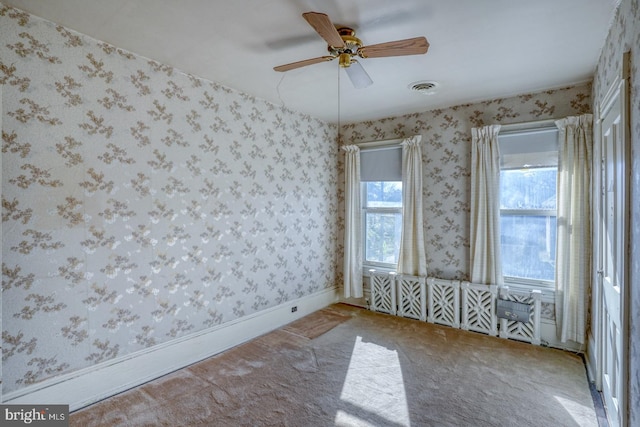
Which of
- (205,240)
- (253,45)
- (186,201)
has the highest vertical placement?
(253,45)

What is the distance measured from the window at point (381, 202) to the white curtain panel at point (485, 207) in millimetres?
895

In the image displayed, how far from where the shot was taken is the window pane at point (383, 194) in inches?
164

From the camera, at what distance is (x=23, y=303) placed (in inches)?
77.6

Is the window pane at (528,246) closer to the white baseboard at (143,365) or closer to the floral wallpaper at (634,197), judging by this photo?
the floral wallpaper at (634,197)

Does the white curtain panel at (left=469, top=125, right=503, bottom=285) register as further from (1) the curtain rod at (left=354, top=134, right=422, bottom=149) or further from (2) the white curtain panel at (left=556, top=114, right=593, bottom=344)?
(1) the curtain rod at (left=354, top=134, right=422, bottom=149)

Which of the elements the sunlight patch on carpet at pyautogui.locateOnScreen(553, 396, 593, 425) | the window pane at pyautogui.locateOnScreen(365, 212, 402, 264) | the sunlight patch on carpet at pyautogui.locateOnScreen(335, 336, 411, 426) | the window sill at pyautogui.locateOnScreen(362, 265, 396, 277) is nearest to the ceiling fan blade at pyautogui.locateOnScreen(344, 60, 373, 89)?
the window pane at pyautogui.locateOnScreen(365, 212, 402, 264)

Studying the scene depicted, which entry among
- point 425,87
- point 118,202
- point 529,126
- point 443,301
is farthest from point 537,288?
point 118,202

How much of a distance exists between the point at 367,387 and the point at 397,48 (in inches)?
93.1

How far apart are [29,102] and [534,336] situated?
447 cm

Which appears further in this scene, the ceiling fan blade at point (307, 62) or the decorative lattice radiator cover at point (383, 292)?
the decorative lattice radiator cover at point (383, 292)

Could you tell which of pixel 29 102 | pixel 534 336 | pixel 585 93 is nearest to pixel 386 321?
A: pixel 534 336

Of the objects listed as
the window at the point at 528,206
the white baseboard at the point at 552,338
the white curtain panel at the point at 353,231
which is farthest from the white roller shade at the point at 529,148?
the white curtain panel at the point at 353,231

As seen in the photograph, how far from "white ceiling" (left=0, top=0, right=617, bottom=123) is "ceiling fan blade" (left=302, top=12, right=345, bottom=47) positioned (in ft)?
0.62

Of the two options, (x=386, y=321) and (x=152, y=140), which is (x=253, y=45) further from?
(x=386, y=321)
